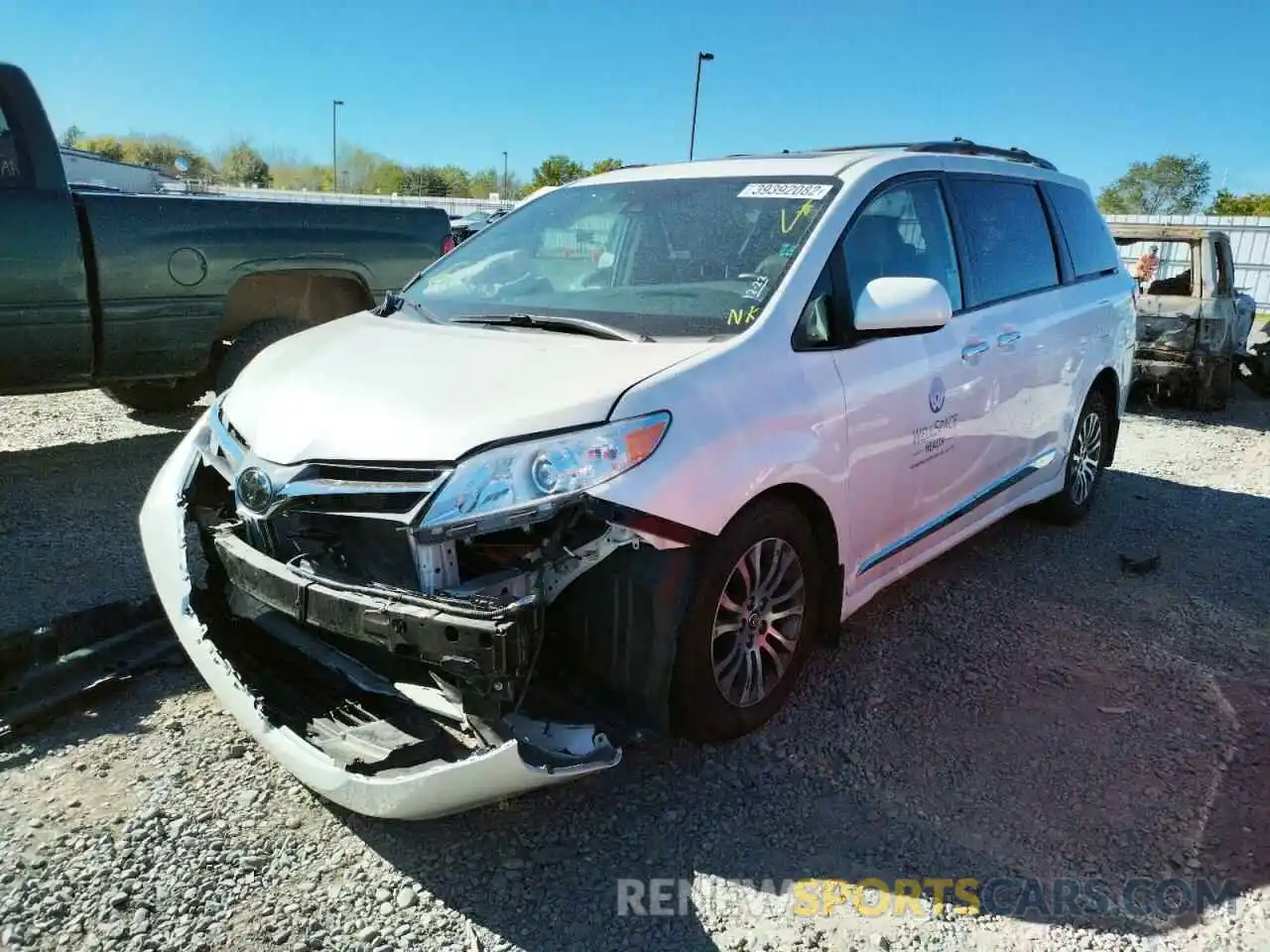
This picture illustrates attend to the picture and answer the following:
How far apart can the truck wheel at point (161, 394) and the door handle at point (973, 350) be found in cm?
532

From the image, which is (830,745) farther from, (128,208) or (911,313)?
(128,208)


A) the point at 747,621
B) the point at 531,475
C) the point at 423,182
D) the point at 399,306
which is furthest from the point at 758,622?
the point at 423,182

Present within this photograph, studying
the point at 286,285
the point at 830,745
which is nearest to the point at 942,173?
the point at 830,745

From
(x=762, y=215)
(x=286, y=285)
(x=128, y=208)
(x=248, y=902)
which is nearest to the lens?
(x=248, y=902)

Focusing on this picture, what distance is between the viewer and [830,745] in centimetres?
329

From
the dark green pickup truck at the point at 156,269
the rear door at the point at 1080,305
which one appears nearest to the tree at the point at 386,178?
the dark green pickup truck at the point at 156,269

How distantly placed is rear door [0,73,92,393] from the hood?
9.03 feet

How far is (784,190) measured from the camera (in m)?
3.59

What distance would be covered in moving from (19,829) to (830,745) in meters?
2.42

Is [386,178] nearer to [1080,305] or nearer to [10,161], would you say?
[10,161]

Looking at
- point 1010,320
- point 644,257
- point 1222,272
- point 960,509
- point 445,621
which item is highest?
point 1222,272

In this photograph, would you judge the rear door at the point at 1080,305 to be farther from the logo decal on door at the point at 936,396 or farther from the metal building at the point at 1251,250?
the metal building at the point at 1251,250

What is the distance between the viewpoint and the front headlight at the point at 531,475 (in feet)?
8.03

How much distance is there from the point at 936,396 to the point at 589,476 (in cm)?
181
